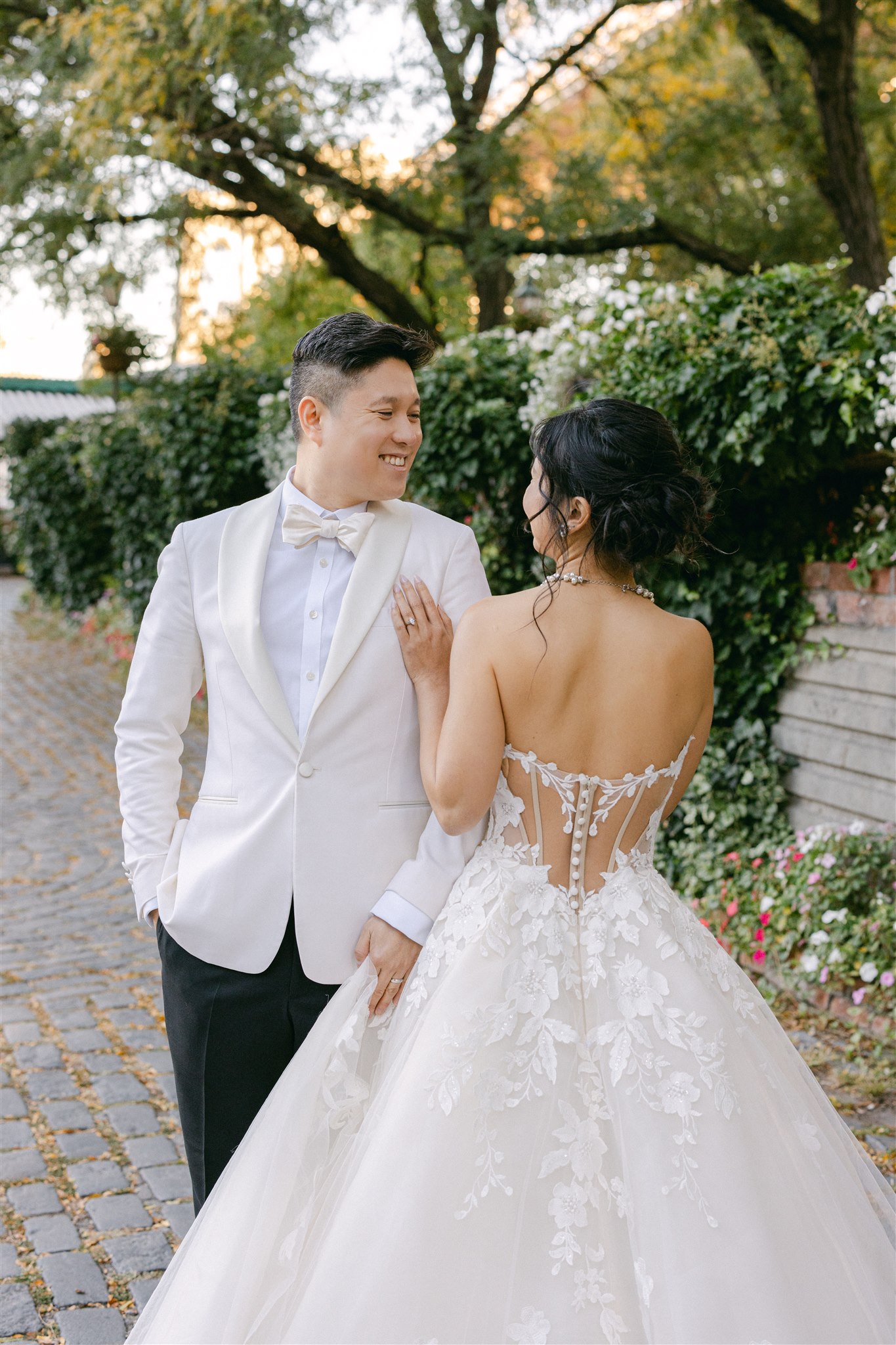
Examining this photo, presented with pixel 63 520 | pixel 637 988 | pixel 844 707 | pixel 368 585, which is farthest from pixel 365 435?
pixel 63 520

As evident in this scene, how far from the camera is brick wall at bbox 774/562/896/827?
4.61m

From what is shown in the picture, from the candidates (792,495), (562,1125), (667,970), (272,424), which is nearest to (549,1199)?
(562,1125)

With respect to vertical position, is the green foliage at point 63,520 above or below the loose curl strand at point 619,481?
below

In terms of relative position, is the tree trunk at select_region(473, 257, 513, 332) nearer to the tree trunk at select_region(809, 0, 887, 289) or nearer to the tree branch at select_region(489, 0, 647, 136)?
the tree branch at select_region(489, 0, 647, 136)

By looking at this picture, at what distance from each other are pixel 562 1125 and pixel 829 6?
10187 mm

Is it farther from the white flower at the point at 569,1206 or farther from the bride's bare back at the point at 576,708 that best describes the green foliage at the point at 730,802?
the white flower at the point at 569,1206

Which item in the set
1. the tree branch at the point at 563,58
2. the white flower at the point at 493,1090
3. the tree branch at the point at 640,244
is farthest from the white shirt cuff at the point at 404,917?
the tree branch at the point at 563,58

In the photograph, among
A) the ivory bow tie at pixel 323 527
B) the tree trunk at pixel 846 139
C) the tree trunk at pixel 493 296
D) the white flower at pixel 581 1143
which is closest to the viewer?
the white flower at pixel 581 1143

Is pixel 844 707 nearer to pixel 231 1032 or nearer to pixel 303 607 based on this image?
pixel 303 607

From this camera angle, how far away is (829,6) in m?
9.66

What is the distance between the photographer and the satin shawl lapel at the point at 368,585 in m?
2.23

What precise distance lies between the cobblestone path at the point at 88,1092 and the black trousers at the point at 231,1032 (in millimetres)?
834

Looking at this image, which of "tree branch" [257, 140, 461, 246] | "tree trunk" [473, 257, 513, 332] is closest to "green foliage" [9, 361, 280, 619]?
"tree branch" [257, 140, 461, 246]

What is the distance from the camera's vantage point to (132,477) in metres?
12.0
